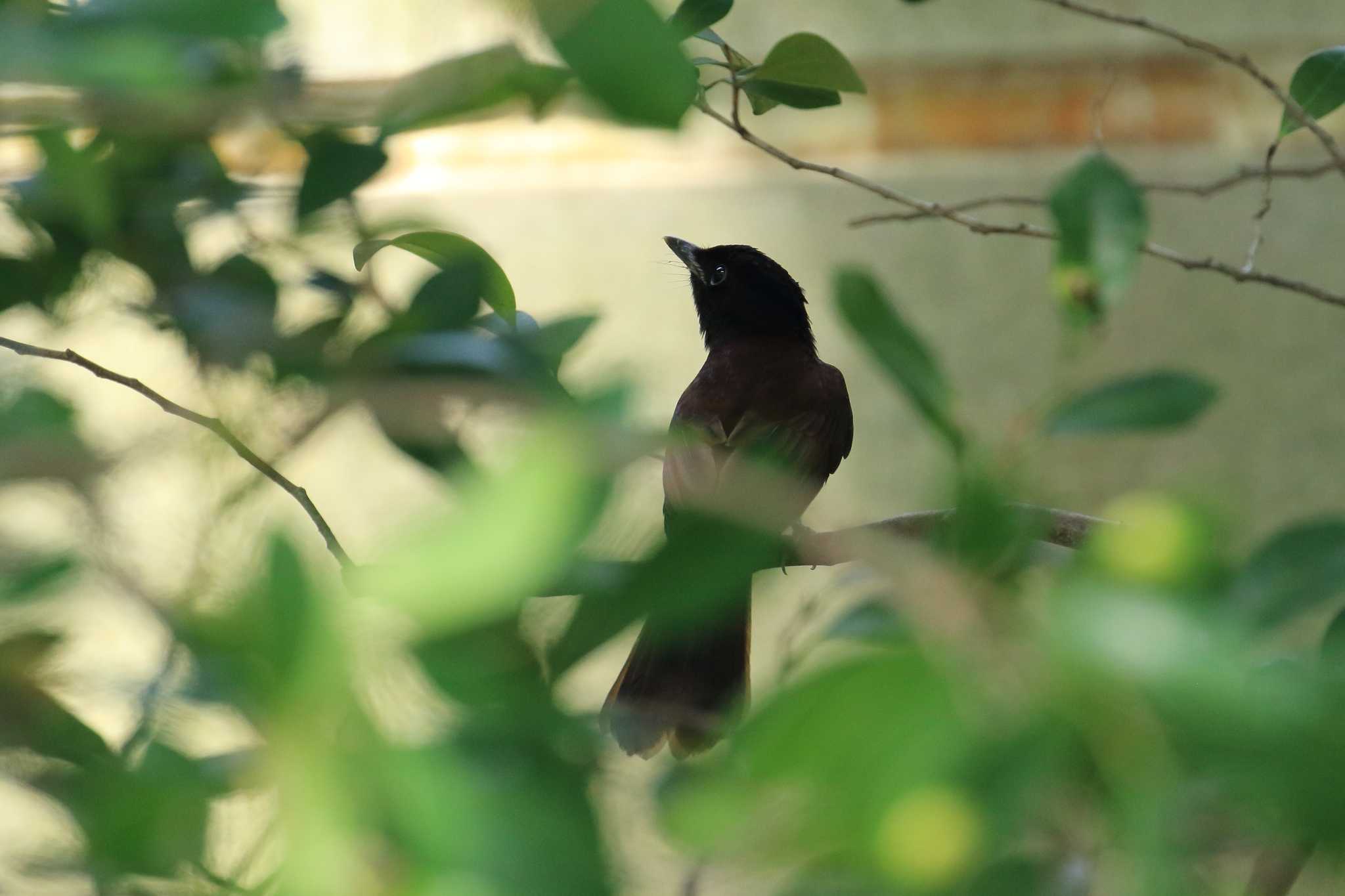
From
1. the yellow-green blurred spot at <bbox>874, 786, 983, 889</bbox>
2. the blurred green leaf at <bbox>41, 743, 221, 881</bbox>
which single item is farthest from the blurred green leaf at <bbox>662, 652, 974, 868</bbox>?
the blurred green leaf at <bbox>41, 743, 221, 881</bbox>

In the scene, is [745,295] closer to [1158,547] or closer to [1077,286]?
[1077,286]

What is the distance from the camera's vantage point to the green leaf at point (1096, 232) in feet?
1.26

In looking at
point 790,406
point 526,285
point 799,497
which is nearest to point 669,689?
point 799,497

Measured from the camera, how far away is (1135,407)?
299mm

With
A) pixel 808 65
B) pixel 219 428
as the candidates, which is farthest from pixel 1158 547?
pixel 808 65

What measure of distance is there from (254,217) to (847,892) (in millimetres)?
394

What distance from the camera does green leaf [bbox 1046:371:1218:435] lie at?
30 cm

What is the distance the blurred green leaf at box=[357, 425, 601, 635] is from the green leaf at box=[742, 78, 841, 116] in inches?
27.0

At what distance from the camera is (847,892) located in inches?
8.6

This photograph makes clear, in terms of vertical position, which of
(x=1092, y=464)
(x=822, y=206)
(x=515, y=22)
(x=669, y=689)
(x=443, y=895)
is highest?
(x=515, y=22)

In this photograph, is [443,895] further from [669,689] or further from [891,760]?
[669,689]

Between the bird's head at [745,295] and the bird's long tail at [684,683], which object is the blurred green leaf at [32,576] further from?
the bird's head at [745,295]

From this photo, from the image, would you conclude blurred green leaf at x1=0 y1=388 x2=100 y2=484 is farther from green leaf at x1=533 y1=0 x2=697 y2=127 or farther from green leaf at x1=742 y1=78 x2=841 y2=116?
green leaf at x1=742 y1=78 x2=841 y2=116

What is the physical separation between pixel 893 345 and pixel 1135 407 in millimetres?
57
